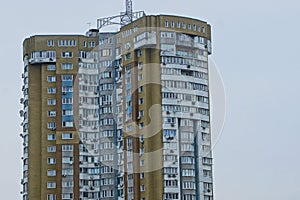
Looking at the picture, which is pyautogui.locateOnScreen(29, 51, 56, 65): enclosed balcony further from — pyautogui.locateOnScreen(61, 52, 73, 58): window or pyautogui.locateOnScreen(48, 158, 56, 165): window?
pyautogui.locateOnScreen(48, 158, 56, 165): window

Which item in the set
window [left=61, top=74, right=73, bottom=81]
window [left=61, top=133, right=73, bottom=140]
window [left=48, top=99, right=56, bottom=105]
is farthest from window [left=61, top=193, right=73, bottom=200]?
window [left=61, top=74, right=73, bottom=81]

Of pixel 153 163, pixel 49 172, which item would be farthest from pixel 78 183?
pixel 153 163

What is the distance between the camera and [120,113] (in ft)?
284

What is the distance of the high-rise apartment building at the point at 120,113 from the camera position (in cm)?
8138

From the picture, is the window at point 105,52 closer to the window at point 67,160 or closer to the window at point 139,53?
the window at point 139,53

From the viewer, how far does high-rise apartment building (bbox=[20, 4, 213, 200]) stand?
267ft

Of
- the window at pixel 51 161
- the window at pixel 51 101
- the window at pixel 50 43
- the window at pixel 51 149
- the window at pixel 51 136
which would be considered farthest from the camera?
the window at pixel 50 43

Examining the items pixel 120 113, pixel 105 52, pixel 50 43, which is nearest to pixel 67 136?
pixel 120 113

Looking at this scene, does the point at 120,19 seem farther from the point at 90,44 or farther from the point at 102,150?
the point at 102,150

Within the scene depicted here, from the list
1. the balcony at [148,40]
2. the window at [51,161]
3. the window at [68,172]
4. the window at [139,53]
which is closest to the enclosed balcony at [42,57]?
the window at [51,161]

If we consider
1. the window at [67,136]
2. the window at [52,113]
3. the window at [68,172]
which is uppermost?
the window at [52,113]

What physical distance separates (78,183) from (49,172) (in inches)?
142

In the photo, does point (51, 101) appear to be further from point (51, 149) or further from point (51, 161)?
point (51, 161)

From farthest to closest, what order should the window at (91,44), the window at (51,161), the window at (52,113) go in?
the window at (91,44) < the window at (52,113) < the window at (51,161)
